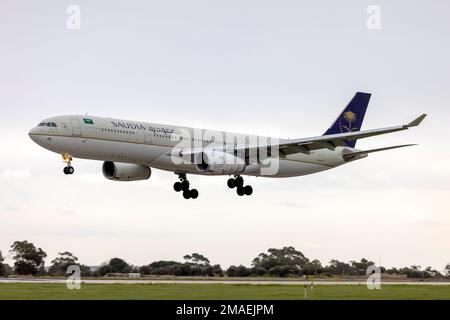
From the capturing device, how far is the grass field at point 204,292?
156 feet

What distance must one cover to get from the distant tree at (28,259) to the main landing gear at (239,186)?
19337mm

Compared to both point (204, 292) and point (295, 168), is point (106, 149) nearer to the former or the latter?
point (204, 292)

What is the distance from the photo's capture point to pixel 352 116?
8112 centimetres

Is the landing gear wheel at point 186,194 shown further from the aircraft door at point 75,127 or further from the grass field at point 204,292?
the grass field at point 204,292

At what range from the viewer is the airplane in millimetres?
61178

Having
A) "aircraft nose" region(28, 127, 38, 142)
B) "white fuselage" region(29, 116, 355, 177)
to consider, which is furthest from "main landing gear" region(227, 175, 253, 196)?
"aircraft nose" region(28, 127, 38, 142)

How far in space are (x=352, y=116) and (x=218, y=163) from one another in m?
19.7

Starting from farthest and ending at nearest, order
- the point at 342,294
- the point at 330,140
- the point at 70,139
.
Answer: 1. the point at 330,140
2. the point at 70,139
3. the point at 342,294

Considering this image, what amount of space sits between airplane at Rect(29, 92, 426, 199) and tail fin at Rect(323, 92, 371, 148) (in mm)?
3729
